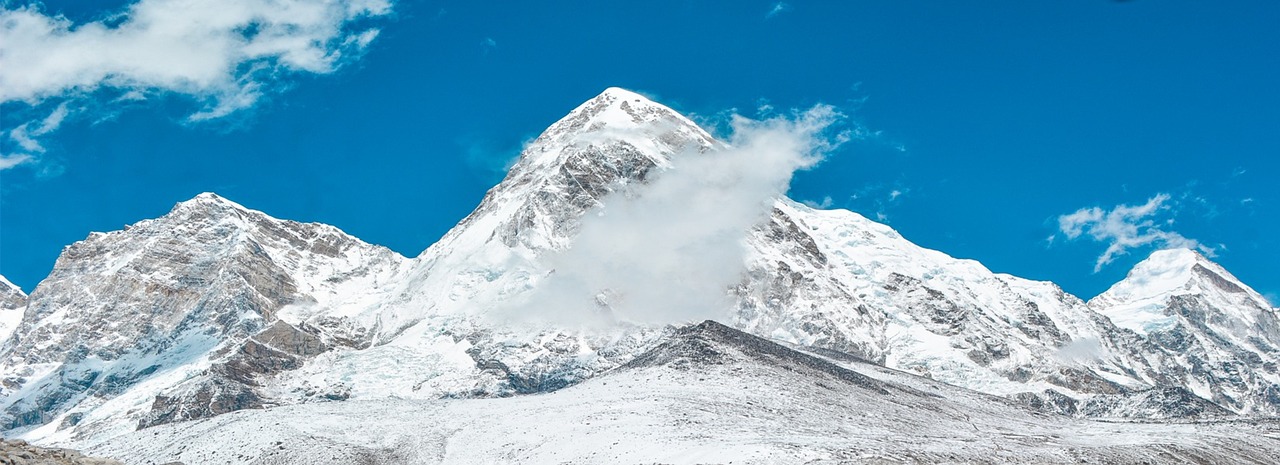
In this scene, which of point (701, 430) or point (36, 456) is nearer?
point (36, 456)

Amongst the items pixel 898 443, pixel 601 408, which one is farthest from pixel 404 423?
pixel 898 443

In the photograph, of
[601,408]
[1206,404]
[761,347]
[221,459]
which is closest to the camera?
[221,459]

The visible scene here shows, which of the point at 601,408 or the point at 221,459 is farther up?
the point at 601,408

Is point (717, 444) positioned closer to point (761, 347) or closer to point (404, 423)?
point (404, 423)

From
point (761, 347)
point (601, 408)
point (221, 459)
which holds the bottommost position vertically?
point (221, 459)

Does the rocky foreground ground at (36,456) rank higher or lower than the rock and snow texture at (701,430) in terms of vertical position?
lower

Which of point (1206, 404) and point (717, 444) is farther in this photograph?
point (1206, 404)

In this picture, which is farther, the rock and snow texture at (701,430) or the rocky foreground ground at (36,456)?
the rock and snow texture at (701,430)

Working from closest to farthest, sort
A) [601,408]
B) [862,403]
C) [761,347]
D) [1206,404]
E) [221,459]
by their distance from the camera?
[221,459] → [601,408] → [862,403] → [761,347] → [1206,404]

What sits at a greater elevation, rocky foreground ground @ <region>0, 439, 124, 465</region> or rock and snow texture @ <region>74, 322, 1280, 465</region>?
rock and snow texture @ <region>74, 322, 1280, 465</region>

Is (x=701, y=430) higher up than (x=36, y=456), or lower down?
higher up

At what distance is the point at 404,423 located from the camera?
9106cm

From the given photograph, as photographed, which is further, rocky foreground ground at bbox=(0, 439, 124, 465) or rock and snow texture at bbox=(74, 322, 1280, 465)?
rock and snow texture at bbox=(74, 322, 1280, 465)

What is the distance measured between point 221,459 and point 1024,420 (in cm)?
5658
